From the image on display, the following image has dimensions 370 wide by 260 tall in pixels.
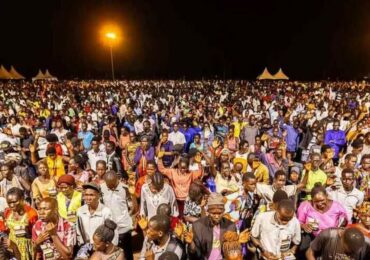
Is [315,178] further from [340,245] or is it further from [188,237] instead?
[188,237]

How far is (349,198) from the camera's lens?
190 inches

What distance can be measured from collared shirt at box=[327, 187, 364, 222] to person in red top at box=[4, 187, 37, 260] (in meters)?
3.38

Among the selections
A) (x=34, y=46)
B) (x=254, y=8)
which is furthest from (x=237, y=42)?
(x=34, y=46)

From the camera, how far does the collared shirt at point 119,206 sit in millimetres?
4707

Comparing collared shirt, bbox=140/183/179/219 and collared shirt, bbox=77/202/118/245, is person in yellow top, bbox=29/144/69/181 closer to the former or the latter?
collared shirt, bbox=140/183/179/219

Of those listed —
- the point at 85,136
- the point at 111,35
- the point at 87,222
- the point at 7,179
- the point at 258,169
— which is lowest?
the point at 87,222

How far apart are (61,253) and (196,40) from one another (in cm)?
5419

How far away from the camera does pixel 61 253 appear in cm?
373

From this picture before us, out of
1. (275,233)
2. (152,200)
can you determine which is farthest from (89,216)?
(275,233)

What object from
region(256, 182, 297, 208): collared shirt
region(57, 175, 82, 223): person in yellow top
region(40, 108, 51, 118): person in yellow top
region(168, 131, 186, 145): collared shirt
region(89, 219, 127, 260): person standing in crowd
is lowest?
region(89, 219, 127, 260): person standing in crowd

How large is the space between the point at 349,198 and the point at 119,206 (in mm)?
2709

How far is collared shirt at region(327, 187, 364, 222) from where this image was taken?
478 cm

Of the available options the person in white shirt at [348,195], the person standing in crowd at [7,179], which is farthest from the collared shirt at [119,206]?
the person in white shirt at [348,195]

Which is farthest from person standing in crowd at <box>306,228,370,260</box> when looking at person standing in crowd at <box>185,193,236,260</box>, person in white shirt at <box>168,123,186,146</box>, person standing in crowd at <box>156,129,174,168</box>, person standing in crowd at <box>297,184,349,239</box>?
person in white shirt at <box>168,123,186,146</box>
